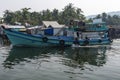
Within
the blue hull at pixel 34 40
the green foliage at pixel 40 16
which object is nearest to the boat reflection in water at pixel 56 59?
the blue hull at pixel 34 40

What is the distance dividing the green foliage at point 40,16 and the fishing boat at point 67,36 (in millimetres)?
32631

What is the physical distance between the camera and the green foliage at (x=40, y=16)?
78.6 m

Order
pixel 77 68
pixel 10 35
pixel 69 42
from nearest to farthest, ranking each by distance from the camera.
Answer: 1. pixel 77 68
2. pixel 10 35
3. pixel 69 42

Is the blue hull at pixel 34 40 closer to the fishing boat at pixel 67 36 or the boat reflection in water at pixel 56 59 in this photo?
the fishing boat at pixel 67 36

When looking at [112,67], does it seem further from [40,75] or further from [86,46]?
[86,46]

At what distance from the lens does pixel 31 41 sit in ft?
124

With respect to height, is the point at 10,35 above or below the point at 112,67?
above

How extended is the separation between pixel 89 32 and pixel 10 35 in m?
14.6

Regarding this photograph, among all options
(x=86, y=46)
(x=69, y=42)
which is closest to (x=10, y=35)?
(x=69, y=42)

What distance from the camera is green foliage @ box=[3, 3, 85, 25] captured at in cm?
7862

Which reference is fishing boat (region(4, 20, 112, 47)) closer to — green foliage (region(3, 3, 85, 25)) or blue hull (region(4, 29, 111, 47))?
blue hull (region(4, 29, 111, 47))

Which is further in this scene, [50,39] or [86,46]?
[86,46]

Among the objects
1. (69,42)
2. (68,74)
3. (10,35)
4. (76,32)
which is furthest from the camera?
(76,32)

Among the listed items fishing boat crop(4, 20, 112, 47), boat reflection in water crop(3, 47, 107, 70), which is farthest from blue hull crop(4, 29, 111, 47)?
boat reflection in water crop(3, 47, 107, 70)
